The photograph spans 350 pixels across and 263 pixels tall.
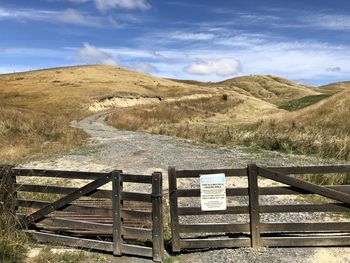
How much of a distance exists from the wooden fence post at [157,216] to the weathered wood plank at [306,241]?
202 cm

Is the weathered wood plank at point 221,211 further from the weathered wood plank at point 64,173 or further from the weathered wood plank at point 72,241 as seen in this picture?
the weathered wood plank at point 64,173

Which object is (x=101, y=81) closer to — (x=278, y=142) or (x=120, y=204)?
(x=278, y=142)

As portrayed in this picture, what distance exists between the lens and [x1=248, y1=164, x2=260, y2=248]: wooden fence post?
802 cm

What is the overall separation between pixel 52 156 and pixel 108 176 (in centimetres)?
1444

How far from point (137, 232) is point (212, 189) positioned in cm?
168

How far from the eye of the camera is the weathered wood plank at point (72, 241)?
328 inches

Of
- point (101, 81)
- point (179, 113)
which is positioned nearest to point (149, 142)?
point (179, 113)

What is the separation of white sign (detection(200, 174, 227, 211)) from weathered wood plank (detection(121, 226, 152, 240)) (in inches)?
45.7

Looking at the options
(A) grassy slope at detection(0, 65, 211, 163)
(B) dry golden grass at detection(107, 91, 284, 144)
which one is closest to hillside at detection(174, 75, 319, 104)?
(A) grassy slope at detection(0, 65, 211, 163)

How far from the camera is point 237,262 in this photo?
7.61 m

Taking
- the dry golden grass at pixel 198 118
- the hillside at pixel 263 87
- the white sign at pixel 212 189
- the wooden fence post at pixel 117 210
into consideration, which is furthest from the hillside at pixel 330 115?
the hillside at pixel 263 87

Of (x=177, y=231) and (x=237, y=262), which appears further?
(x=177, y=231)

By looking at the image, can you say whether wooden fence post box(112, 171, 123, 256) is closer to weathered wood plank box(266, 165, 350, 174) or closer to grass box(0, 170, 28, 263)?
grass box(0, 170, 28, 263)

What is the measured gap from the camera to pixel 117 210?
8125mm
